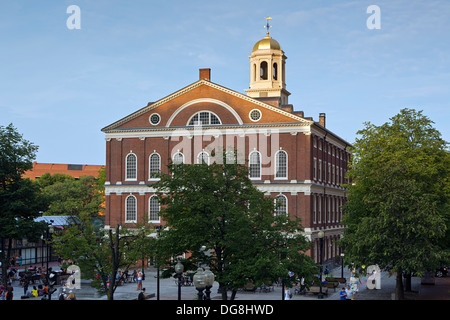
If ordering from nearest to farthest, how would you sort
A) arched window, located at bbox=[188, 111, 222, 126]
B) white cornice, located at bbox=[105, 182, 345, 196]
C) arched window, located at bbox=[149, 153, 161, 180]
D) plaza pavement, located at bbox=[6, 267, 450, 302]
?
plaza pavement, located at bbox=[6, 267, 450, 302]
white cornice, located at bbox=[105, 182, 345, 196]
arched window, located at bbox=[188, 111, 222, 126]
arched window, located at bbox=[149, 153, 161, 180]

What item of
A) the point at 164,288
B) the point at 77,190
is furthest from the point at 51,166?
the point at 164,288

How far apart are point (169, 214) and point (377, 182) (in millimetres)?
17506

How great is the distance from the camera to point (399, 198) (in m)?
36.6

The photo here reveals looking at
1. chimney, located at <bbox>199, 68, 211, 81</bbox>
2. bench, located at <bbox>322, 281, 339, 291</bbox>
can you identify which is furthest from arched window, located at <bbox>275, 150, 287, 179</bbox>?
bench, located at <bbox>322, 281, 339, 291</bbox>

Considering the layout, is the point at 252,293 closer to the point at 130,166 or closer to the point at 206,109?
the point at 206,109

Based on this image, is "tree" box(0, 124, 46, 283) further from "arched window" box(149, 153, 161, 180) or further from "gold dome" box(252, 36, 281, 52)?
"gold dome" box(252, 36, 281, 52)

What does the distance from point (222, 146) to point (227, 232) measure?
102 feet

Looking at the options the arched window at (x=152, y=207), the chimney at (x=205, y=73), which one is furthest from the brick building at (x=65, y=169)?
the chimney at (x=205, y=73)

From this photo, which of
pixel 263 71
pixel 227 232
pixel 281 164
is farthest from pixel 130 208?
pixel 227 232

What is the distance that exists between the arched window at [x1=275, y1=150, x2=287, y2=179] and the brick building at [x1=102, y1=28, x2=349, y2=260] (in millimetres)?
112

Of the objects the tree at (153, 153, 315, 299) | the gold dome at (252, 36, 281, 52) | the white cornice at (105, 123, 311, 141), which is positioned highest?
the gold dome at (252, 36, 281, 52)

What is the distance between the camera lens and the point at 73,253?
33562mm

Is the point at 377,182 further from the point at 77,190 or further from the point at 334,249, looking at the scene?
the point at 77,190

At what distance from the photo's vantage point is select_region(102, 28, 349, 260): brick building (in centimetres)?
6106
